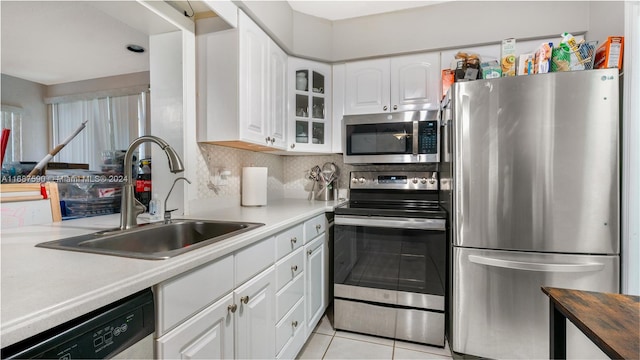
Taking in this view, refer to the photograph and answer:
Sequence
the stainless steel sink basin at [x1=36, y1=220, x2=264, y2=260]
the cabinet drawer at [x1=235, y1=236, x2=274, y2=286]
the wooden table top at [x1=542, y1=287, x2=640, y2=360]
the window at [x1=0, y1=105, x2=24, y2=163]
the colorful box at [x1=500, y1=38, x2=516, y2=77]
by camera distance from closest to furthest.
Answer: the wooden table top at [x1=542, y1=287, x2=640, y2=360], the stainless steel sink basin at [x1=36, y1=220, x2=264, y2=260], the cabinet drawer at [x1=235, y1=236, x2=274, y2=286], the window at [x1=0, y1=105, x2=24, y2=163], the colorful box at [x1=500, y1=38, x2=516, y2=77]

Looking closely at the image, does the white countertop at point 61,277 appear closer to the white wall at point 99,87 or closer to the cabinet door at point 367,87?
the white wall at point 99,87

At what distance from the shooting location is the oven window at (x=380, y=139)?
217 centimetres

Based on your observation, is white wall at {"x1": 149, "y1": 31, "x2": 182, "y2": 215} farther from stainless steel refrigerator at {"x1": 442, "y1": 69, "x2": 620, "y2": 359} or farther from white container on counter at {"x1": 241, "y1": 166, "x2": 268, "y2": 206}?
stainless steel refrigerator at {"x1": 442, "y1": 69, "x2": 620, "y2": 359}

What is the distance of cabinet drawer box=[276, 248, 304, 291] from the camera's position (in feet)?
4.67

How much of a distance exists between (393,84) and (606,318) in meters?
1.96

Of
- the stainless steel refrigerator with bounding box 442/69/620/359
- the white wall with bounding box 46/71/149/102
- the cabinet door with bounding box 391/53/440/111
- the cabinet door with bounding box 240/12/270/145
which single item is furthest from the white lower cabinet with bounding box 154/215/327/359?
the white wall with bounding box 46/71/149/102

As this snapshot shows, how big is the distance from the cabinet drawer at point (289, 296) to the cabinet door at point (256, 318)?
2.2 inches

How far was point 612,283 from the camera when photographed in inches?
59.7

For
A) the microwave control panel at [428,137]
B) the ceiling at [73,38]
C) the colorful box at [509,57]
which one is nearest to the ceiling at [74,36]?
the ceiling at [73,38]

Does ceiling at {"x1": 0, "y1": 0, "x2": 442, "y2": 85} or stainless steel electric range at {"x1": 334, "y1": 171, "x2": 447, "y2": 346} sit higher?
ceiling at {"x1": 0, "y1": 0, "x2": 442, "y2": 85}

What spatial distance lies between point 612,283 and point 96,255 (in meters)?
2.33

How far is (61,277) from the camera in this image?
0.67 meters

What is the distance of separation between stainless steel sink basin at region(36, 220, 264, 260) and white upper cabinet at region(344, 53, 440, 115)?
1505 mm

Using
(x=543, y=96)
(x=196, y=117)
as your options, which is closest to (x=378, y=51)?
(x=543, y=96)
